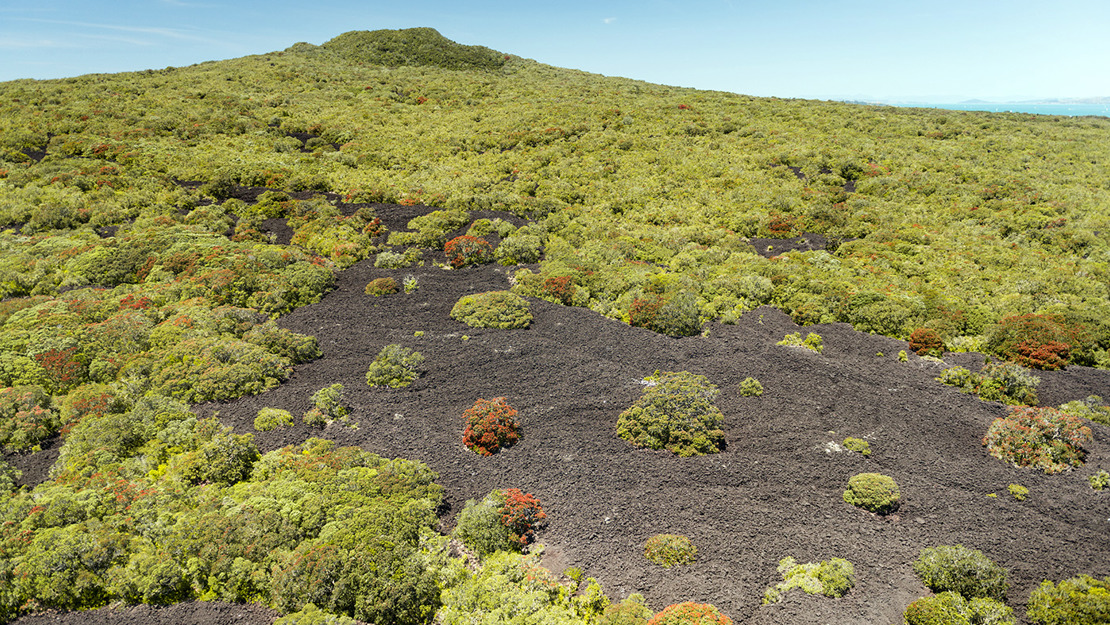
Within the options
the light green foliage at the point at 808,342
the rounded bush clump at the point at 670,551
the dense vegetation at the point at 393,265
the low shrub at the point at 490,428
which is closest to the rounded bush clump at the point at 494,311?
the dense vegetation at the point at 393,265

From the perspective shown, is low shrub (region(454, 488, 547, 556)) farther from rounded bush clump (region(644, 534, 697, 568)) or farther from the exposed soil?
rounded bush clump (region(644, 534, 697, 568))

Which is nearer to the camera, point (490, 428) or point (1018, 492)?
point (1018, 492)

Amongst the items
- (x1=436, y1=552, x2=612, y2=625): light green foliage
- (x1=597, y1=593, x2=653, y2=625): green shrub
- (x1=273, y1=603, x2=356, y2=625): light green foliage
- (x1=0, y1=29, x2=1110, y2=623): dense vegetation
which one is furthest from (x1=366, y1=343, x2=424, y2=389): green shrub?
(x1=597, y1=593, x2=653, y2=625): green shrub

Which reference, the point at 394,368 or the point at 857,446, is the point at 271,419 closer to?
the point at 394,368

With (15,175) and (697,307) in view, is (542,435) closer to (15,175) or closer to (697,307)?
(697,307)

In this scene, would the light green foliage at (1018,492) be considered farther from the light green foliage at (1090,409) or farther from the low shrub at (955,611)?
the light green foliage at (1090,409)

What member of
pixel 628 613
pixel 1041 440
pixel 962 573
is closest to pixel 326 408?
pixel 628 613
